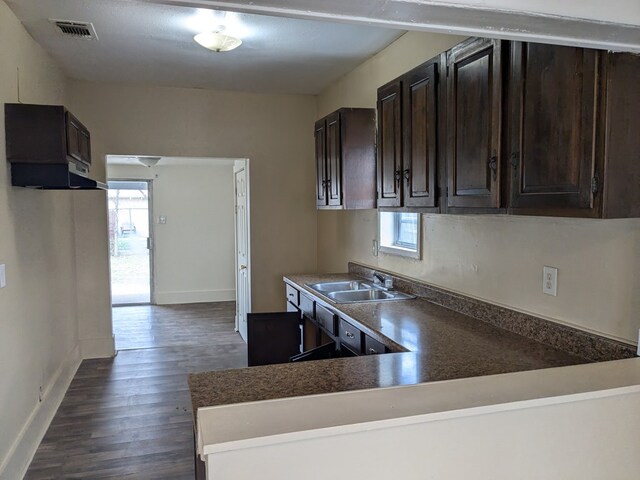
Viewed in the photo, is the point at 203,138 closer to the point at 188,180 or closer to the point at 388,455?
the point at 188,180

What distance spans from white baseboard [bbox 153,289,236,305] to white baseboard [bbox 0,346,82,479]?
3.62 meters

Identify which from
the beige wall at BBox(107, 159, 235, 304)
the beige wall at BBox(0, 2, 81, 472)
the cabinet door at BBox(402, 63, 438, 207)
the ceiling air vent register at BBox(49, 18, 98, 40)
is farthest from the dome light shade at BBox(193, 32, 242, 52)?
the beige wall at BBox(107, 159, 235, 304)

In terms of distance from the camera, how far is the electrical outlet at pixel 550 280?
83.7 inches

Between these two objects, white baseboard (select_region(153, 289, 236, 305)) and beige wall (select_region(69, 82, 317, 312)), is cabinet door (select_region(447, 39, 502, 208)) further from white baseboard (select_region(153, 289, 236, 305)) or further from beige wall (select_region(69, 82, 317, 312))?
white baseboard (select_region(153, 289, 236, 305))

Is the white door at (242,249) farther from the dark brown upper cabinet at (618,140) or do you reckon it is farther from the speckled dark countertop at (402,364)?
the dark brown upper cabinet at (618,140)

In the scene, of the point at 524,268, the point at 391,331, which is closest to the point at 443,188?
the point at 524,268

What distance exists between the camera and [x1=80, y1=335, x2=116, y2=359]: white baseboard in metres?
4.91

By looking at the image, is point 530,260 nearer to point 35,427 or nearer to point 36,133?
point 36,133

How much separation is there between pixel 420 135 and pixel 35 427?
9.77 ft

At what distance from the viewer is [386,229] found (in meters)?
3.90

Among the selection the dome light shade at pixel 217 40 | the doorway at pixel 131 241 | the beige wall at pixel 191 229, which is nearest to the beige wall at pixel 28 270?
the dome light shade at pixel 217 40

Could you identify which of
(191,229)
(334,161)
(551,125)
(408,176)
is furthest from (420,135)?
(191,229)

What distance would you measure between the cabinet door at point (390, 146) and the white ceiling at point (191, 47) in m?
0.45

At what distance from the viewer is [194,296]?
26.8 feet
